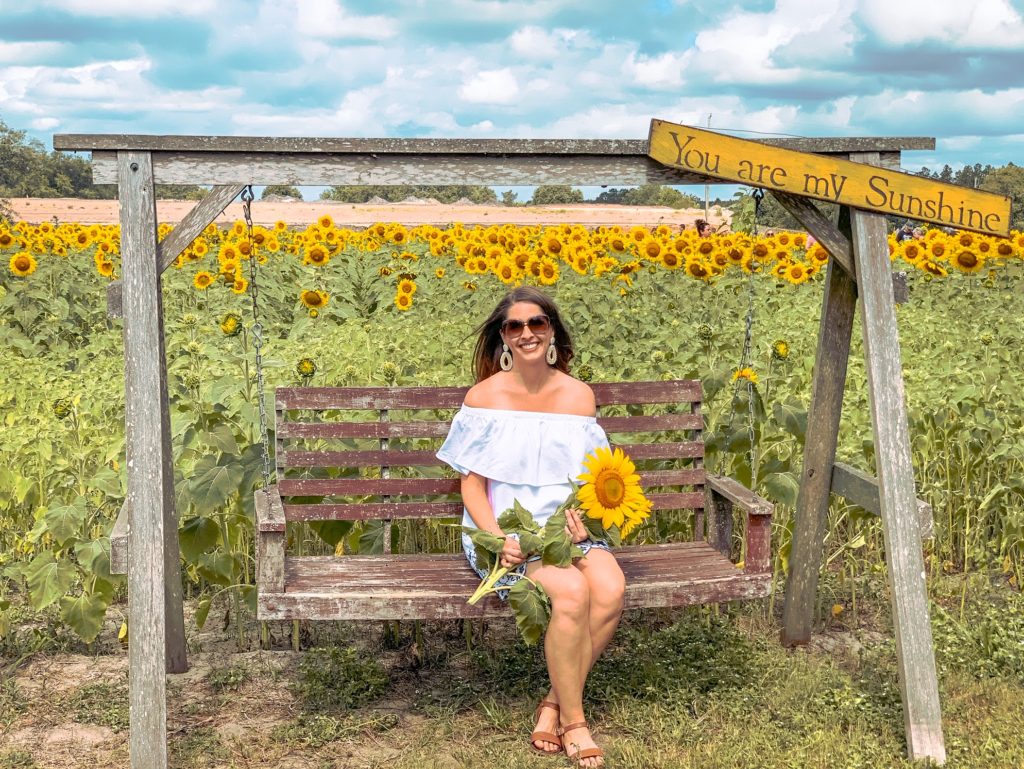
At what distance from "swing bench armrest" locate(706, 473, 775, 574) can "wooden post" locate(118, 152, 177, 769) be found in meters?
1.81

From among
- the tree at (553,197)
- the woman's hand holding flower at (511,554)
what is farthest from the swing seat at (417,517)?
the tree at (553,197)

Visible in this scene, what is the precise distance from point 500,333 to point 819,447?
125 centimetres

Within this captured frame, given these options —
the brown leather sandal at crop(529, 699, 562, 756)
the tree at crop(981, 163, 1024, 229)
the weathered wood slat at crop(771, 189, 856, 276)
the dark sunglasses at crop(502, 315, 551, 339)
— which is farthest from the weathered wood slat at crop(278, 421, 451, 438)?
the tree at crop(981, 163, 1024, 229)

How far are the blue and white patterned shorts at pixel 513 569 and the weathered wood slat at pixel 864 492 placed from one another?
0.87 metres

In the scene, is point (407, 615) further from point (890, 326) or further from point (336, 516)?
point (890, 326)

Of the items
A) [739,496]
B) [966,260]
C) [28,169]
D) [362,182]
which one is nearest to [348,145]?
[362,182]

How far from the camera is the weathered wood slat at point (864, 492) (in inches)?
147

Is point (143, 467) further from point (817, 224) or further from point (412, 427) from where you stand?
point (817, 224)

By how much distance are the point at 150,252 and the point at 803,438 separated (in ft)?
8.60

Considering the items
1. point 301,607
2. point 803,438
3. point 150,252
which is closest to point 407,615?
point 301,607

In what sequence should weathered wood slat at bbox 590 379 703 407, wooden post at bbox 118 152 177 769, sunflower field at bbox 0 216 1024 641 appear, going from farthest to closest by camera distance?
sunflower field at bbox 0 216 1024 641 → weathered wood slat at bbox 590 379 703 407 → wooden post at bbox 118 152 177 769

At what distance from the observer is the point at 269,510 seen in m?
3.77

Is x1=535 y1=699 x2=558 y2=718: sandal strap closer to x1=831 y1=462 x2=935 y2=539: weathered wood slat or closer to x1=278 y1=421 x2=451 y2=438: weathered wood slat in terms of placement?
x1=278 y1=421 x2=451 y2=438: weathered wood slat

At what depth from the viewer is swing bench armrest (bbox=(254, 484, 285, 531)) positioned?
3.56 metres
